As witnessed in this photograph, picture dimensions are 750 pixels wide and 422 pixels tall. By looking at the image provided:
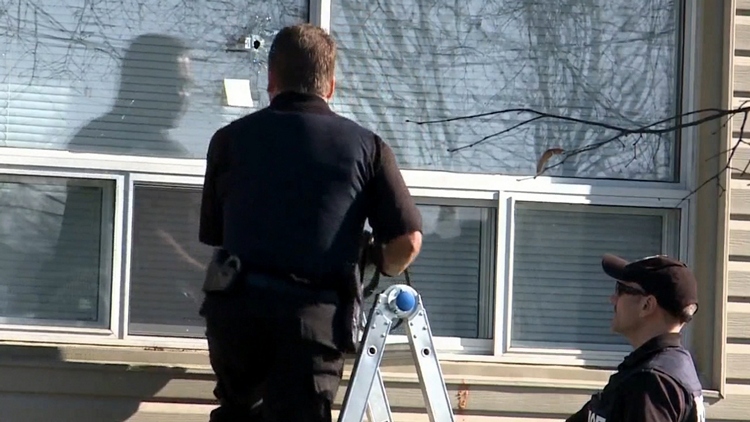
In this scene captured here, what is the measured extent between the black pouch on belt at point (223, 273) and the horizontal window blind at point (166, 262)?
1.09 meters

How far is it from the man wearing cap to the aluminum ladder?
17.5 inches

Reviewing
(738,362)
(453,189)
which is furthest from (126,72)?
(738,362)

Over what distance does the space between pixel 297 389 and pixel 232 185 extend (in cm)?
66

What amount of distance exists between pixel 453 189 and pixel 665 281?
1493mm

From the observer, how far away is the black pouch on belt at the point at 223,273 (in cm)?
374

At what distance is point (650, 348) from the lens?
3.58 meters

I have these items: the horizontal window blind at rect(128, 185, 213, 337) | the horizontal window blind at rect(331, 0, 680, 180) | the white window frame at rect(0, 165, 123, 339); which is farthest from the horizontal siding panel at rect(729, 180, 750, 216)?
the white window frame at rect(0, 165, 123, 339)

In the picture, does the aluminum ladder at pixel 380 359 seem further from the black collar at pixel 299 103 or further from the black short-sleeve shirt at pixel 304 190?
the black collar at pixel 299 103

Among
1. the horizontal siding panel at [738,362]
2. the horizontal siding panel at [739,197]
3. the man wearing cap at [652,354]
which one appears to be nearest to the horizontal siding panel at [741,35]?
the horizontal siding panel at [739,197]

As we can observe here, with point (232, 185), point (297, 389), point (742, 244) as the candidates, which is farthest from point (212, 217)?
point (742, 244)

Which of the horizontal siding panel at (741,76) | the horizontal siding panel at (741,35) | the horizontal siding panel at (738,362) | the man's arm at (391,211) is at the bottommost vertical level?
the horizontal siding panel at (738,362)

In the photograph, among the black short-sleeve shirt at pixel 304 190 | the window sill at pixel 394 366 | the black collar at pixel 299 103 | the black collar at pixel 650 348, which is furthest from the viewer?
the window sill at pixel 394 366

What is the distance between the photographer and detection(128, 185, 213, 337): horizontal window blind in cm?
486

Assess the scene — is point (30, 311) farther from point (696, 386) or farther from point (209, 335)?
point (696, 386)
